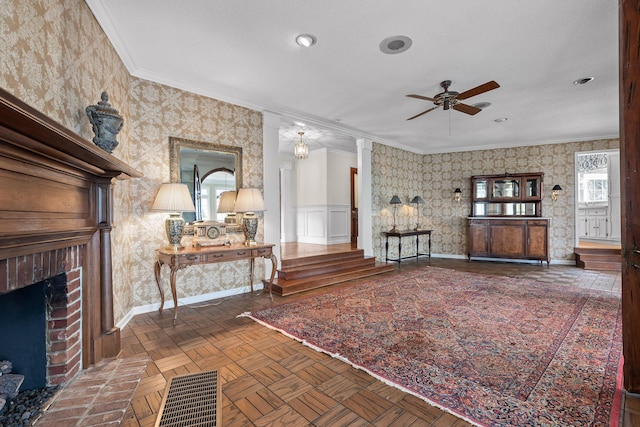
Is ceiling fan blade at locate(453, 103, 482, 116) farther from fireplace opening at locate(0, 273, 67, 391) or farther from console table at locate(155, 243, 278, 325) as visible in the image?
fireplace opening at locate(0, 273, 67, 391)

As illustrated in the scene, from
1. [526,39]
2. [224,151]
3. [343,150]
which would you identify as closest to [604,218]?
[343,150]

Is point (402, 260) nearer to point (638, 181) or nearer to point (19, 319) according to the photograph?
point (638, 181)

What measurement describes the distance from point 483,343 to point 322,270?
2607mm

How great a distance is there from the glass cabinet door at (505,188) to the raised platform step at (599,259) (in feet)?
5.32

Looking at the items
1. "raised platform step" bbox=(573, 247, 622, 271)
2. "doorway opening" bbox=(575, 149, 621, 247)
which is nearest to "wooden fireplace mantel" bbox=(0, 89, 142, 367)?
"raised platform step" bbox=(573, 247, 622, 271)

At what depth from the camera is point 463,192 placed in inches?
281

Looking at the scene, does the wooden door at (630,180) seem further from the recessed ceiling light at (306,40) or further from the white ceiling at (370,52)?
the recessed ceiling light at (306,40)

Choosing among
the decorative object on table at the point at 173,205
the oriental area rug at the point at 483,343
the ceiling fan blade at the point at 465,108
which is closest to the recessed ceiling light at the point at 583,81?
the ceiling fan blade at the point at 465,108

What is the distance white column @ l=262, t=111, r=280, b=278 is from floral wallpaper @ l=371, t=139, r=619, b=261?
2548mm

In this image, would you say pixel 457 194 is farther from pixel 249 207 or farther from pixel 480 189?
pixel 249 207

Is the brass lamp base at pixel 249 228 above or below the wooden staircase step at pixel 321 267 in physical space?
above

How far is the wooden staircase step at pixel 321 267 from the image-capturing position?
4.25 metres

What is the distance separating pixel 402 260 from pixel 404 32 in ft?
16.5

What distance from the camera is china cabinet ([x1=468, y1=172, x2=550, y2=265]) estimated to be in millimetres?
6113
